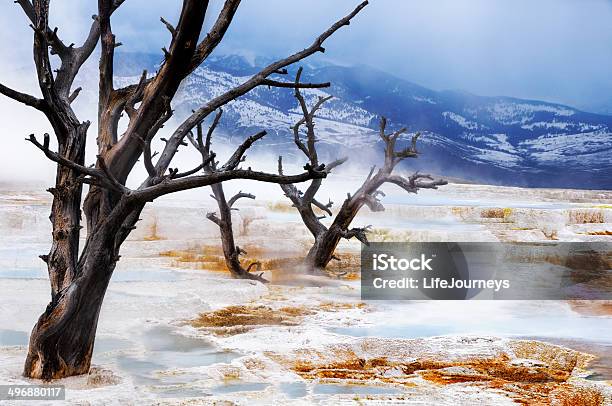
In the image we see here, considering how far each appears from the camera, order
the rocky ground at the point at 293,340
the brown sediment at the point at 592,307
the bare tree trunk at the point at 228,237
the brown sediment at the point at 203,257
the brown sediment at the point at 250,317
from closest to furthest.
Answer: the rocky ground at the point at 293,340 < the brown sediment at the point at 250,317 < the brown sediment at the point at 592,307 < the bare tree trunk at the point at 228,237 < the brown sediment at the point at 203,257

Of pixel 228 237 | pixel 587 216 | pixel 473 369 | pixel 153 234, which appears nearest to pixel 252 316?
pixel 228 237

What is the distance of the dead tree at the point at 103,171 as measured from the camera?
16.6 feet

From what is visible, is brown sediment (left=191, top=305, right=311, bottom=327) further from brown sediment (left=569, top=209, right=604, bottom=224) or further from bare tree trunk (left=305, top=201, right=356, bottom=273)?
brown sediment (left=569, top=209, right=604, bottom=224)

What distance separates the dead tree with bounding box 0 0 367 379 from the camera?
5.07 meters

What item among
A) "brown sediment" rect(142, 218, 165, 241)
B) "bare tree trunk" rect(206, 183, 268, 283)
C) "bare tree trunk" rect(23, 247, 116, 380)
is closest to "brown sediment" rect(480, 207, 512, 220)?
"brown sediment" rect(142, 218, 165, 241)

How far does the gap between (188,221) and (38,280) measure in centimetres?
710

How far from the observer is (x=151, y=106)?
17.5 feet

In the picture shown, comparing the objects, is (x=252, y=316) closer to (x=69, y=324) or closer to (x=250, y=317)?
(x=250, y=317)

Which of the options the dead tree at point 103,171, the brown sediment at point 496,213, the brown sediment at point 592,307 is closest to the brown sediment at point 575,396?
the dead tree at point 103,171

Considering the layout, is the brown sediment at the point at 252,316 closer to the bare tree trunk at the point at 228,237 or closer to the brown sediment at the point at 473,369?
the brown sediment at the point at 473,369

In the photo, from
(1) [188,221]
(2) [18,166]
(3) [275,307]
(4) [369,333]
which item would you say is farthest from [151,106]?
(2) [18,166]

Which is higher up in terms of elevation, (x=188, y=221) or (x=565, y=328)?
(x=188, y=221)

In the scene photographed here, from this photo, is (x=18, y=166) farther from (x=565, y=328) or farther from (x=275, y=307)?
(x=565, y=328)

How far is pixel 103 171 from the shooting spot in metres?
4.96
